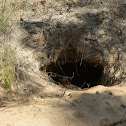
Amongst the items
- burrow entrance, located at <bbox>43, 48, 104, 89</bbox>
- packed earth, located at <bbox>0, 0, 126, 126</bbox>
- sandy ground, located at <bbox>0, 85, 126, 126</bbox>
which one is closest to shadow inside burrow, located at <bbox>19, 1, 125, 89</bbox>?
packed earth, located at <bbox>0, 0, 126, 126</bbox>

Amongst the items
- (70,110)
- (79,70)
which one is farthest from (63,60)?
(70,110)

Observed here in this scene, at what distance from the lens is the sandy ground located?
1.94m

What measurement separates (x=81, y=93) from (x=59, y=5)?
2.69 metres

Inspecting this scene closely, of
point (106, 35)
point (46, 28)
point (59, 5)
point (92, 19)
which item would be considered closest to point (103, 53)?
point (106, 35)

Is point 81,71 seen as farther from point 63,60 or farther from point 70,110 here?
point 70,110

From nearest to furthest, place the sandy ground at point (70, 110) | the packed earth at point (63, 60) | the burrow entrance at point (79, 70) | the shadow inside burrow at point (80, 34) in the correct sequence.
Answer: the sandy ground at point (70, 110) → the packed earth at point (63, 60) → the shadow inside burrow at point (80, 34) → the burrow entrance at point (79, 70)

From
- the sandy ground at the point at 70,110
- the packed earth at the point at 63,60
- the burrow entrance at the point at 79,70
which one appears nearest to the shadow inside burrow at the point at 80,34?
the packed earth at the point at 63,60

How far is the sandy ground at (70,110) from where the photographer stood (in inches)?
76.4

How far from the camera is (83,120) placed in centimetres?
198

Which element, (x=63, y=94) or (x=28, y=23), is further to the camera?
(x=28, y=23)

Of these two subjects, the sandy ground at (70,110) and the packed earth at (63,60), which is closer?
the sandy ground at (70,110)

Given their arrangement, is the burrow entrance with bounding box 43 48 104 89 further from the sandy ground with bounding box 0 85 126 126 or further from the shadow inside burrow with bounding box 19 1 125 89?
the sandy ground with bounding box 0 85 126 126

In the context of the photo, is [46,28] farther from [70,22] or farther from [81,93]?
[81,93]

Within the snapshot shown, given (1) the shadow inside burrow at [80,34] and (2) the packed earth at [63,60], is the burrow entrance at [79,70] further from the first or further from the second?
(1) the shadow inside burrow at [80,34]
